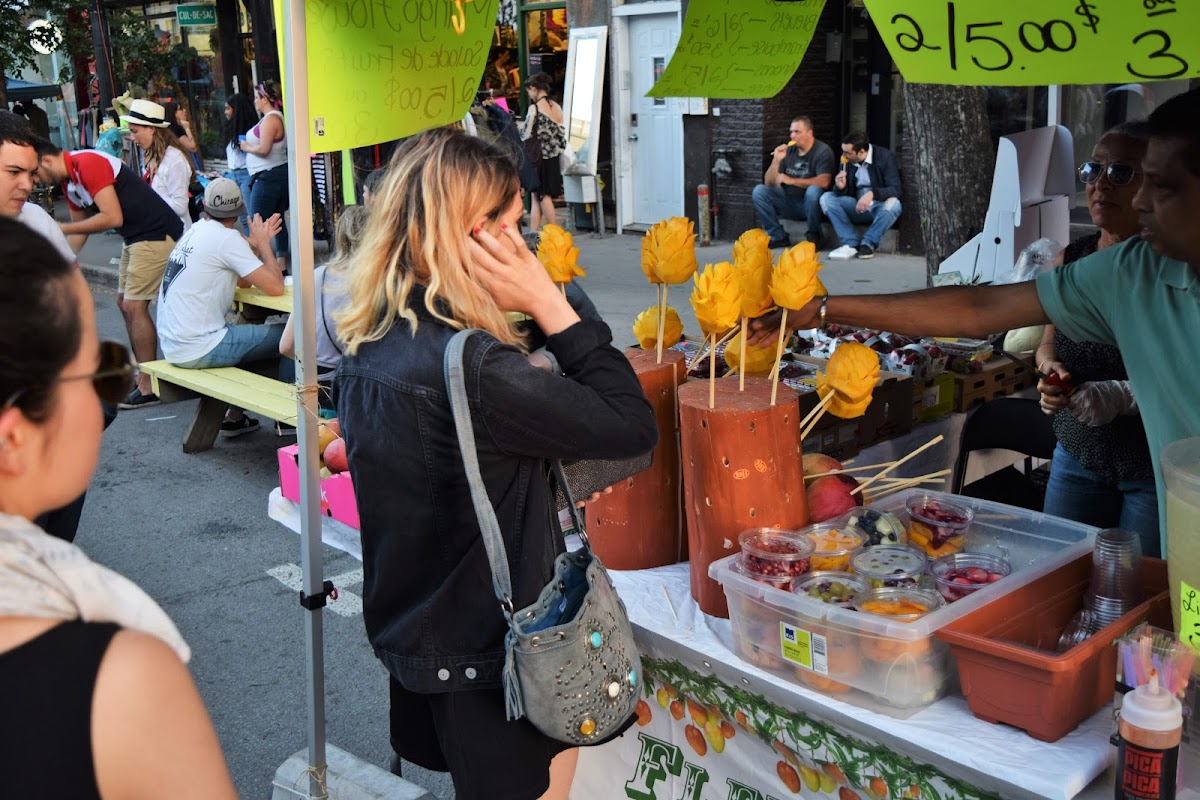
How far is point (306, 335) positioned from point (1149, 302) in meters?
1.77

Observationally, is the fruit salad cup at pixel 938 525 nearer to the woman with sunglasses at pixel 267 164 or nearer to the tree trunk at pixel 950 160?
the tree trunk at pixel 950 160

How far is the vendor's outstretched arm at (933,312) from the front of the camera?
96.6 inches

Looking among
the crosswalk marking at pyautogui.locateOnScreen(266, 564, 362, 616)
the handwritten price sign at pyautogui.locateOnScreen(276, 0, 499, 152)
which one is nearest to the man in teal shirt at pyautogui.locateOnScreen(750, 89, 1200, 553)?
the handwritten price sign at pyautogui.locateOnScreen(276, 0, 499, 152)

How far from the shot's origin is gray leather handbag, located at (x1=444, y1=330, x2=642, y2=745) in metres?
1.86

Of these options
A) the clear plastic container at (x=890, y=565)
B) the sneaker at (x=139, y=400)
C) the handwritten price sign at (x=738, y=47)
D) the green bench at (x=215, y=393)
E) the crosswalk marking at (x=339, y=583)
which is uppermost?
the handwritten price sign at (x=738, y=47)

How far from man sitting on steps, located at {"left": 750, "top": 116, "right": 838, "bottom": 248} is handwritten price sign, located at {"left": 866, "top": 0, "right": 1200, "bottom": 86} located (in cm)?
883

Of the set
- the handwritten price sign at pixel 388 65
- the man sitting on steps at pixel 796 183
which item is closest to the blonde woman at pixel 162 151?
the man sitting on steps at pixel 796 183

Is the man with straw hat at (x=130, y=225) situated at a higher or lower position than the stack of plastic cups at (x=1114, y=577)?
higher

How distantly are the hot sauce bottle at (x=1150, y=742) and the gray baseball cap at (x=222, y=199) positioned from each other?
5630mm

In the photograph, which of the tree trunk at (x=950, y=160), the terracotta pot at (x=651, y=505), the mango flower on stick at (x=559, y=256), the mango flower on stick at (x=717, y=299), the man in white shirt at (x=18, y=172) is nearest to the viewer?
the mango flower on stick at (x=717, y=299)

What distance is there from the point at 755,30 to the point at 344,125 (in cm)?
135

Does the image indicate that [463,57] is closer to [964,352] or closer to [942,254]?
[964,352]

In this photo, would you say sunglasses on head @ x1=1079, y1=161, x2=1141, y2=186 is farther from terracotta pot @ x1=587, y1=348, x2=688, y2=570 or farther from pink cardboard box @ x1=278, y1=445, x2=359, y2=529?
pink cardboard box @ x1=278, y1=445, x2=359, y2=529

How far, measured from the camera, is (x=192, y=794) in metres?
1.05
